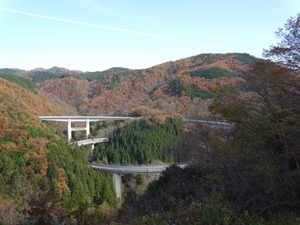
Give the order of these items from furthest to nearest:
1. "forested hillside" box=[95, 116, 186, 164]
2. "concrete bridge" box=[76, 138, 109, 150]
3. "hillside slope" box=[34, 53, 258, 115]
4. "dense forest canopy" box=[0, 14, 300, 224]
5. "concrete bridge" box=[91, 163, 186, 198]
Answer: "hillside slope" box=[34, 53, 258, 115] < "concrete bridge" box=[76, 138, 109, 150] < "forested hillside" box=[95, 116, 186, 164] < "concrete bridge" box=[91, 163, 186, 198] < "dense forest canopy" box=[0, 14, 300, 224]

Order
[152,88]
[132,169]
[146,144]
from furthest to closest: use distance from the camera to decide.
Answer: [152,88]
[146,144]
[132,169]

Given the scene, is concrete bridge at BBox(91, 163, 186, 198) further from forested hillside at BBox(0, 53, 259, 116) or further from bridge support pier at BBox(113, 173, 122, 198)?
forested hillside at BBox(0, 53, 259, 116)

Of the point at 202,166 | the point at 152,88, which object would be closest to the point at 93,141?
the point at 202,166

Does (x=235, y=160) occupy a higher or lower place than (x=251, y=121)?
lower

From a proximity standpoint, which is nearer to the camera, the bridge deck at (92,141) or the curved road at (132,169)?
the curved road at (132,169)

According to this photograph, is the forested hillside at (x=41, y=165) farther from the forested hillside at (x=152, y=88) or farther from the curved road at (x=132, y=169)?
the forested hillside at (x=152, y=88)

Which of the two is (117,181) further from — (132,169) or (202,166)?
(202,166)

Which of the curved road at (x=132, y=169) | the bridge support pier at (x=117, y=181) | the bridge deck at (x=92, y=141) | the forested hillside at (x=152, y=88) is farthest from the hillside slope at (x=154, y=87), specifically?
the bridge support pier at (x=117, y=181)

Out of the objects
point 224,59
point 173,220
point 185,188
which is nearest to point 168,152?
point 185,188

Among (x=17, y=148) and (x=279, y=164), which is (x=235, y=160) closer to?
(x=279, y=164)

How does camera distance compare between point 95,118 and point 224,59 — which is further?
point 224,59

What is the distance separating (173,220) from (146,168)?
965 inches

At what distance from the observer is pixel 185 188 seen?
1062 cm

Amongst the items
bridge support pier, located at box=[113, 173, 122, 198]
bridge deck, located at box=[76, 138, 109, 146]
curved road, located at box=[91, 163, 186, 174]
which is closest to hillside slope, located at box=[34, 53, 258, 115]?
Answer: bridge deck, located at box=[76, 138, 109, 146]
